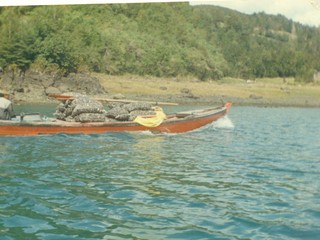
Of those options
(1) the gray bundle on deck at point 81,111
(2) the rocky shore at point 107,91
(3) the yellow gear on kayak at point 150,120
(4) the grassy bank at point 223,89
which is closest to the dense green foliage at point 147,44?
(4) the grassy bank at point 223,89

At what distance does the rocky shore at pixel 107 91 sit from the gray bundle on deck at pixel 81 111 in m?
0.26

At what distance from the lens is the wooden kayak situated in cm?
813

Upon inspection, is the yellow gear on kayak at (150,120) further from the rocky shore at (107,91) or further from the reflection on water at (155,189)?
the reflection on water at (155,189)

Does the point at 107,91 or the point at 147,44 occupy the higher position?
the point at 147,44

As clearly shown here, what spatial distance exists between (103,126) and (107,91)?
879 millimetres

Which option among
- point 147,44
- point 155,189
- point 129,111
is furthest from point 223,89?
point 155,189

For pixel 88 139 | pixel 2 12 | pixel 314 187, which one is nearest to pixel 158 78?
pixel 88 139

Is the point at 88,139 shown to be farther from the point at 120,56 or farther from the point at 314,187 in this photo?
the point at 314,187

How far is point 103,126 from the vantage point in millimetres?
8789

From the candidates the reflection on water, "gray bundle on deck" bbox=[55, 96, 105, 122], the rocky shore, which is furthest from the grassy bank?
the reflection on water

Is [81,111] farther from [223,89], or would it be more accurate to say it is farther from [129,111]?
[223,89]

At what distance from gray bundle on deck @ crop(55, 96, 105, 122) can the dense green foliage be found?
74 centimetres

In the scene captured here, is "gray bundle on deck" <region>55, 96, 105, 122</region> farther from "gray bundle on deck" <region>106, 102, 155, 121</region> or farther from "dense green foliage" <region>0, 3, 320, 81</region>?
"dense green foliage" <region>0, 3, 320, 81</region>

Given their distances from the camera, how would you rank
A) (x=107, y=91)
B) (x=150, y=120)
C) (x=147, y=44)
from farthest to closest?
(x=107, y=91), (x=150, y=120), (x=147, y=44)
